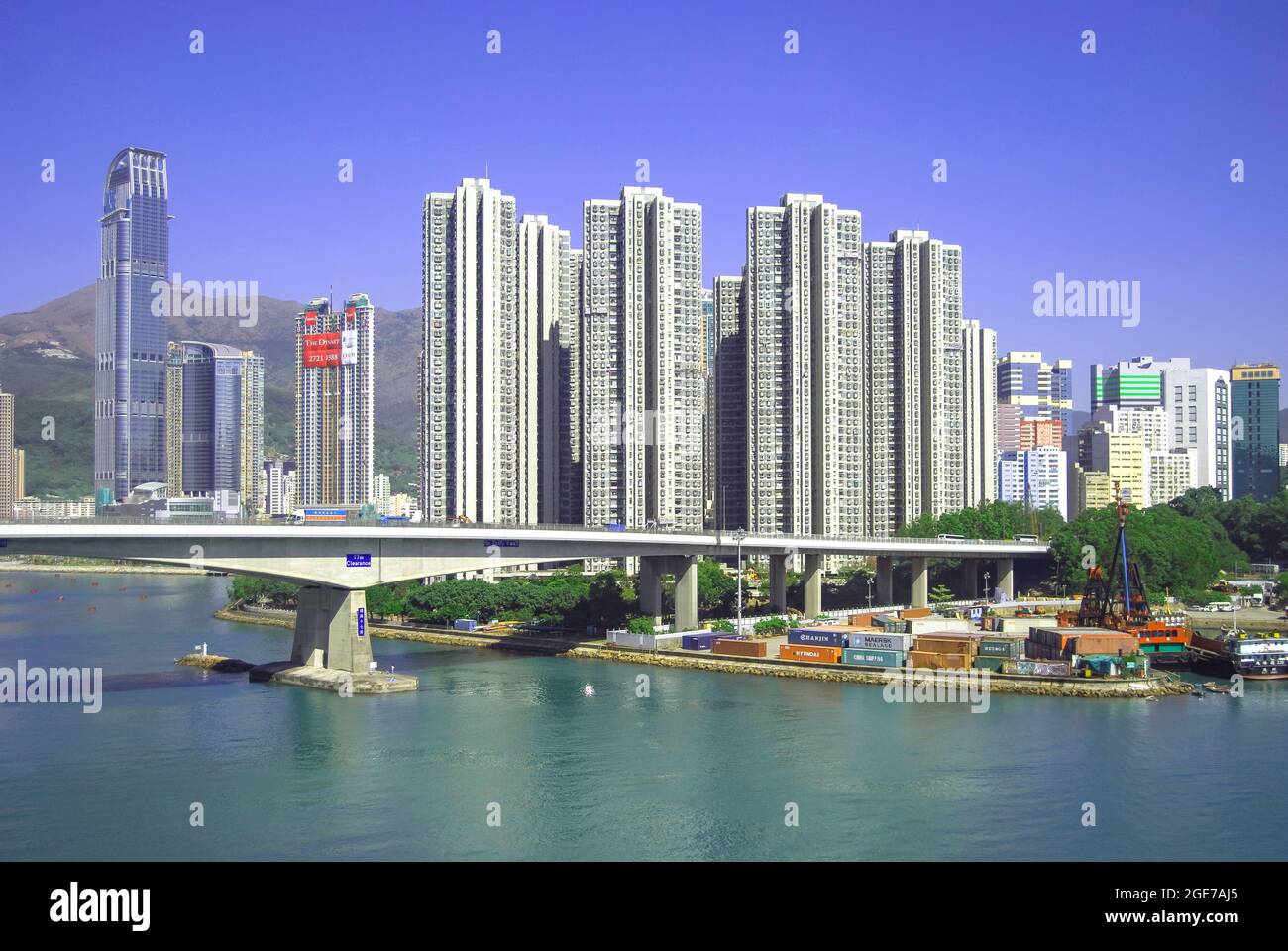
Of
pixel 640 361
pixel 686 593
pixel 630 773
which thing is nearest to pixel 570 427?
pixel 640 361

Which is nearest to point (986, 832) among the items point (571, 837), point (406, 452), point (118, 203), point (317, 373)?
point (571, 837)

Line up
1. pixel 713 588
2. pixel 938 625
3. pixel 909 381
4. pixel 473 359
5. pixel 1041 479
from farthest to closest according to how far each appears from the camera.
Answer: pixel 1041 479
pixel 909 381
pixel 473 359
pixel 713 588
pixel 938 625

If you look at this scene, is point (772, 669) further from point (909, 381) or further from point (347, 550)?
point (909, 381)

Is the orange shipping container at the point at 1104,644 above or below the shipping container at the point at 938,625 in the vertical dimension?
above

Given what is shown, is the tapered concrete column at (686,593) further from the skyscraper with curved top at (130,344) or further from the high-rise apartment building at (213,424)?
the skyscraper with curved top at (130,344)

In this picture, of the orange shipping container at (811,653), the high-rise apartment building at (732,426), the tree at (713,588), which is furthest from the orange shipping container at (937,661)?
the high-rise apartment building at (732,426)
